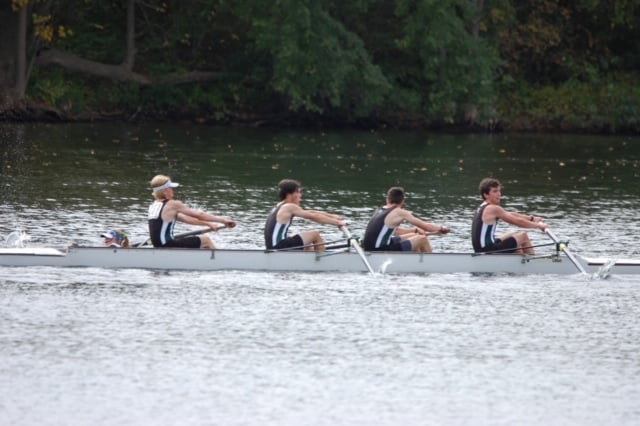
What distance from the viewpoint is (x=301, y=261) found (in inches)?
968

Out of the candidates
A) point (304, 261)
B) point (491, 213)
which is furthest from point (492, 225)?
point (304, 261)

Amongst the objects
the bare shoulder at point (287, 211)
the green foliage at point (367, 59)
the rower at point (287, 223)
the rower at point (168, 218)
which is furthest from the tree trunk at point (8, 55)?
the bare shoulder at point (287, 211)

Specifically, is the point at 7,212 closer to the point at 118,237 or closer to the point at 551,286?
the point at 118,237

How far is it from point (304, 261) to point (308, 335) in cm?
495

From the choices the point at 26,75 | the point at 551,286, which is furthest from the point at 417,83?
the point at 551,286

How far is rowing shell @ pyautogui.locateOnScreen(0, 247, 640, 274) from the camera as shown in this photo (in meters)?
24.1

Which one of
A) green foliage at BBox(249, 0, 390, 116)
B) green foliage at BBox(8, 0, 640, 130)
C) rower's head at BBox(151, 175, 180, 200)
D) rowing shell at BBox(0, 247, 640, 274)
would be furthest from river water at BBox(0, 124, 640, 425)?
green foliage at BBox(8, 0, 640, 130)

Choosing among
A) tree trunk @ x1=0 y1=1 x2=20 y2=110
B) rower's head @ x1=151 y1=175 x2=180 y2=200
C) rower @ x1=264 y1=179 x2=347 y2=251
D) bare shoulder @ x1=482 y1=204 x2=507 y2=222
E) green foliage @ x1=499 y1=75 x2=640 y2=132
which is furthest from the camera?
green foliage @ x1=499 y1=75 x2=640 y2=132

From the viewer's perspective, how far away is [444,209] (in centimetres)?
3500

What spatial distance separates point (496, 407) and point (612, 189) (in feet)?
81.7

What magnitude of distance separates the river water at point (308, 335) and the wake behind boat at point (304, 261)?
26 cm

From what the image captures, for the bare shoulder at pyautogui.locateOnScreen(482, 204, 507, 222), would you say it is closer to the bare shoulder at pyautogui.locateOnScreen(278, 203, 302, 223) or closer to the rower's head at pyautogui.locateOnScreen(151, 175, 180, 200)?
the bare shoulder at pyautogui.locateOnScreen(278, 203, 302, 223)

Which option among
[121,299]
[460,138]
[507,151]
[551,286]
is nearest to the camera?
[121,299]

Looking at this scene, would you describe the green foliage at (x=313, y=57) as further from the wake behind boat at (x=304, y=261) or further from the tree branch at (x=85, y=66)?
the wake behind boat at (x=304, y=261)
